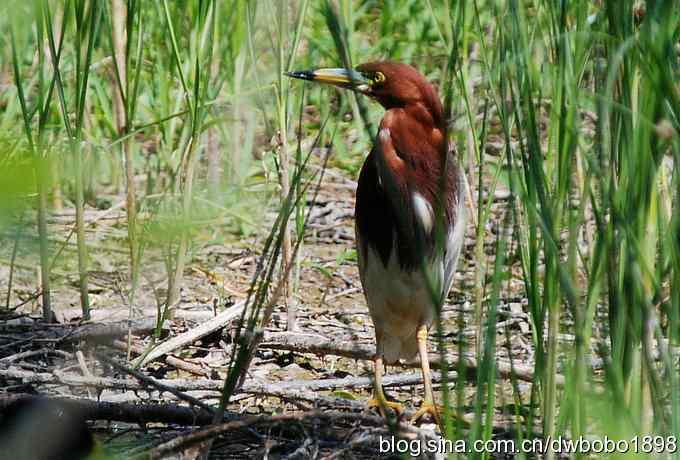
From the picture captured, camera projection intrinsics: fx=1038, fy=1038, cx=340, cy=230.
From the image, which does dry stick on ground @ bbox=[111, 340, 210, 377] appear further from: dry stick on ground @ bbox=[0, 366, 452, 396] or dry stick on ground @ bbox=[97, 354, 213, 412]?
dry stick on ground @ bbox=[97, 354, 213, 412]

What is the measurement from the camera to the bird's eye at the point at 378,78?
11.8 feet

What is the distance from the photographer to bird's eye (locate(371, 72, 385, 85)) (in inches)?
142

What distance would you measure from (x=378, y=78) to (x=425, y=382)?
41.9 inches

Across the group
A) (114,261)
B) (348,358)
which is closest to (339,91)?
(114,261)

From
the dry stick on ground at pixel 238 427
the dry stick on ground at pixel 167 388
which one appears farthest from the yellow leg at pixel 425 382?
the dry stick on ground at pixel 167 388

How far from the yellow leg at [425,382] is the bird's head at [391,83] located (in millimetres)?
781

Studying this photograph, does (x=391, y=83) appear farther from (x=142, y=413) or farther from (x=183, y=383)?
(x=142, y=413)

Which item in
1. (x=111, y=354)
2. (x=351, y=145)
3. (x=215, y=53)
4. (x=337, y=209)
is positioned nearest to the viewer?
(x=111, y=354)

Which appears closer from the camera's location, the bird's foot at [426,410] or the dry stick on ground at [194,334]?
the bird's foot at [426,410]

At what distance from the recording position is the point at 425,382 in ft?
11.0

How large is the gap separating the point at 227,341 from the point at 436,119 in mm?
1084

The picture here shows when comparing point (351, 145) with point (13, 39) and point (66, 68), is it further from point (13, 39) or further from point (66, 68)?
point (13, 39)

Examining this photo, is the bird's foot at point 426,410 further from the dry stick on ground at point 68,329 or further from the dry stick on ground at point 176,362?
the dry stick on ground at point 68,329

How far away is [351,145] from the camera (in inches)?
222
